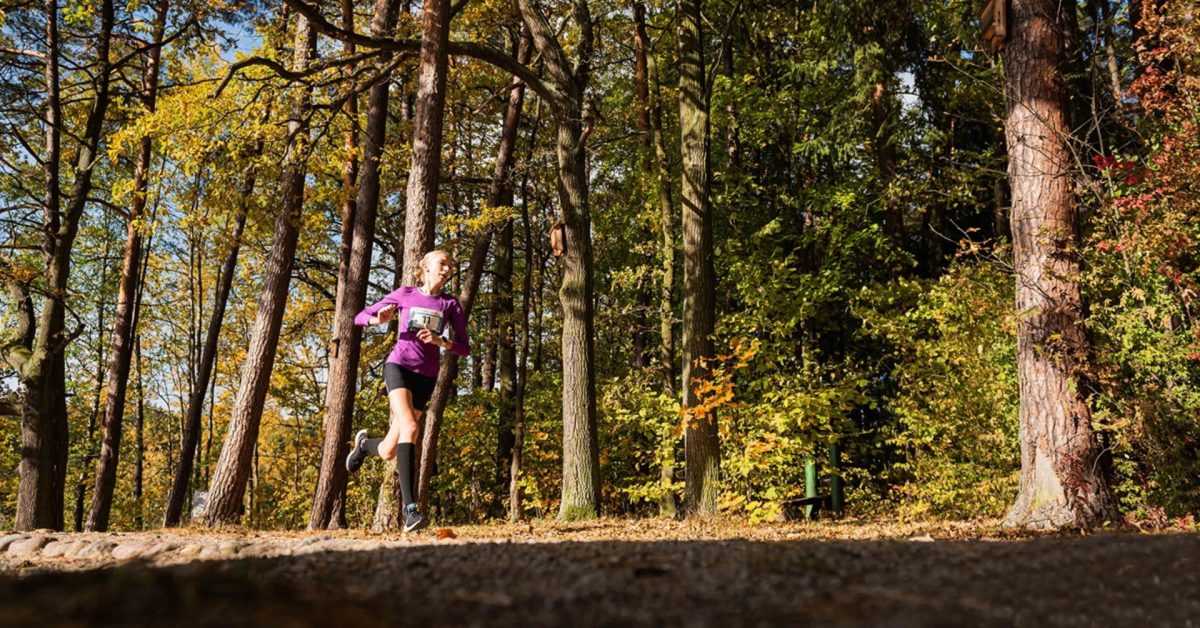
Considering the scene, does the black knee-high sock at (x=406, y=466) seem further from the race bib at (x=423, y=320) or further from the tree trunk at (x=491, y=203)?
the tree trunk at (x=491, y=203)

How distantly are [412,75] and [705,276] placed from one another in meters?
5.10

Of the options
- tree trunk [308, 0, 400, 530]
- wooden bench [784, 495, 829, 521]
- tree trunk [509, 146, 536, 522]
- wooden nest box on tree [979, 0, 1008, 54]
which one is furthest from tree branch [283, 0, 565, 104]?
tree trunk [509, 146, 536, 522]

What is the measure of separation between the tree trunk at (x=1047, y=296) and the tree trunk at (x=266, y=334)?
809 centimetres

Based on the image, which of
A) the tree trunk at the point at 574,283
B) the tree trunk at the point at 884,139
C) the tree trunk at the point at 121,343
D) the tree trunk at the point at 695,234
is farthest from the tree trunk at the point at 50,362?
the tree trunk at the point at 884,139

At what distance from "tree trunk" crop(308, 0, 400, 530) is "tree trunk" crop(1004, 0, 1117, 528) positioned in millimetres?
7525

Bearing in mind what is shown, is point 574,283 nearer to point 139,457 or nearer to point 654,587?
point 654,587

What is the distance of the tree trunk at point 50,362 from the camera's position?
1162cm

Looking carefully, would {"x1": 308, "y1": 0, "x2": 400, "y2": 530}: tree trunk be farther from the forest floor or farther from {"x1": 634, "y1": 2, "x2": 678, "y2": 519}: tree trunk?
the forest floor

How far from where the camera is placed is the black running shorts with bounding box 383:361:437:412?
645 centimetres

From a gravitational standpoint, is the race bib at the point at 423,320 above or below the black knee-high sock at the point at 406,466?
above

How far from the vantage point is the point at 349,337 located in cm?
1143

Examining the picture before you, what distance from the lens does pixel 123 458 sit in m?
30.4

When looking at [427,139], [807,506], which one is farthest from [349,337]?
[807,506]

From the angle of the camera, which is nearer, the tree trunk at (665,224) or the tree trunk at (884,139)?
the tree trunk at (665,224)
